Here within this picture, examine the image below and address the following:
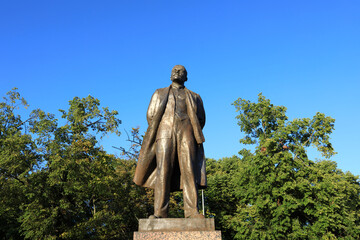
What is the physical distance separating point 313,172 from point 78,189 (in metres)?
16.5

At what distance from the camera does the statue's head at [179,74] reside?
6160mm

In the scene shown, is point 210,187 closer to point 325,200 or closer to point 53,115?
point 325,200

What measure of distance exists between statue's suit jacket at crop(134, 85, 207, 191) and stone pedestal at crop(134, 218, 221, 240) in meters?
0.86

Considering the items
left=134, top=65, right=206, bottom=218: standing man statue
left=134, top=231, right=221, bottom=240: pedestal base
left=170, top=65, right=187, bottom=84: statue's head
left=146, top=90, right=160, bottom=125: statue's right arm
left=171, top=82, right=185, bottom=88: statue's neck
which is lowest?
left=134, top=231, right=221, bottom=240: pedestal base

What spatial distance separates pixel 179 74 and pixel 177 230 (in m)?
Result: 2.79

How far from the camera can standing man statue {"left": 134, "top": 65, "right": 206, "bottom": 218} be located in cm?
543

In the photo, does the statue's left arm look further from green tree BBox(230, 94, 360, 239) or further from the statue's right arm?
green tree BBox(230, 94, 360, 239)

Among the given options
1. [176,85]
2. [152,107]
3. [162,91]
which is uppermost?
[176,85]

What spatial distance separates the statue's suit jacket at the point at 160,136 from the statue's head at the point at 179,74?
1.15 feet

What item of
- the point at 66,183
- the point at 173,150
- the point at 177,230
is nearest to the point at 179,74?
the point at 173,150

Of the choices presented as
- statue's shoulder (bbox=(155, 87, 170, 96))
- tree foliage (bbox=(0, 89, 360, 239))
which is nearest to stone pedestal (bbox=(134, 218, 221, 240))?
statue's shoulder (bbox=(155, 87, 170, 96))

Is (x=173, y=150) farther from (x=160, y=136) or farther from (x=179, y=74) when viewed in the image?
(x=179, y=74)

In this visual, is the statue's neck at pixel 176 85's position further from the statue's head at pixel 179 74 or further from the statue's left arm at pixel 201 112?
the statue's left arm at pixel 201 112

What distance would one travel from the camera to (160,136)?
5691 millimetres
